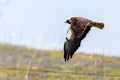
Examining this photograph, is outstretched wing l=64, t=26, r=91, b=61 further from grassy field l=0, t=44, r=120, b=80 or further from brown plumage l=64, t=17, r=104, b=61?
grassy field l=0, t=44, r=120, b=80

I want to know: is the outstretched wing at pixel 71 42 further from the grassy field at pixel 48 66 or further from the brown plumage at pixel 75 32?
the grassy field at pixel 48 66

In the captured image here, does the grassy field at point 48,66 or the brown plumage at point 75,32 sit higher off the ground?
the brown plumage at point 75,32

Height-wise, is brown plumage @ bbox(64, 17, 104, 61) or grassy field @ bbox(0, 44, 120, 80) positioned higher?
brown plumage @ bbox(64, 17, 104, 61)

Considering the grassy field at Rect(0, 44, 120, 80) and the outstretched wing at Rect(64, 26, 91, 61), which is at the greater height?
the outstretched wing at Rect(64, 26, 91, 61)

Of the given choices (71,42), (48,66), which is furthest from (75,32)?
(48,66)

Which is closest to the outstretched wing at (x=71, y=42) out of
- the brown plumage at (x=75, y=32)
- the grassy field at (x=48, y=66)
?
the brown plumage at (x=75, y=32)

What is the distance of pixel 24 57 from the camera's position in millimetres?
18578

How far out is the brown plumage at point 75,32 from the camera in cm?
461

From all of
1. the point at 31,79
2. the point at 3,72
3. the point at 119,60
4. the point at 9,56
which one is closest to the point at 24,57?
the point at 9,56

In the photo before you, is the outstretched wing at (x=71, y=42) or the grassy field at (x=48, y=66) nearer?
the outstretched wing at (x=71, y=42)

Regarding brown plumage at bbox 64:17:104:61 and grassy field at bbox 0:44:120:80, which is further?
grassy field at bbox 0:44:120:80

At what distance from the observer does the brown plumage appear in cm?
461

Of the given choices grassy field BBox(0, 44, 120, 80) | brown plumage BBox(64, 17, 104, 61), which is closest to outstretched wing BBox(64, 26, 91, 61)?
brown plumage BBox(64, 17, 104, 61)

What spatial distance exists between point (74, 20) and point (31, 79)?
5.92 m
